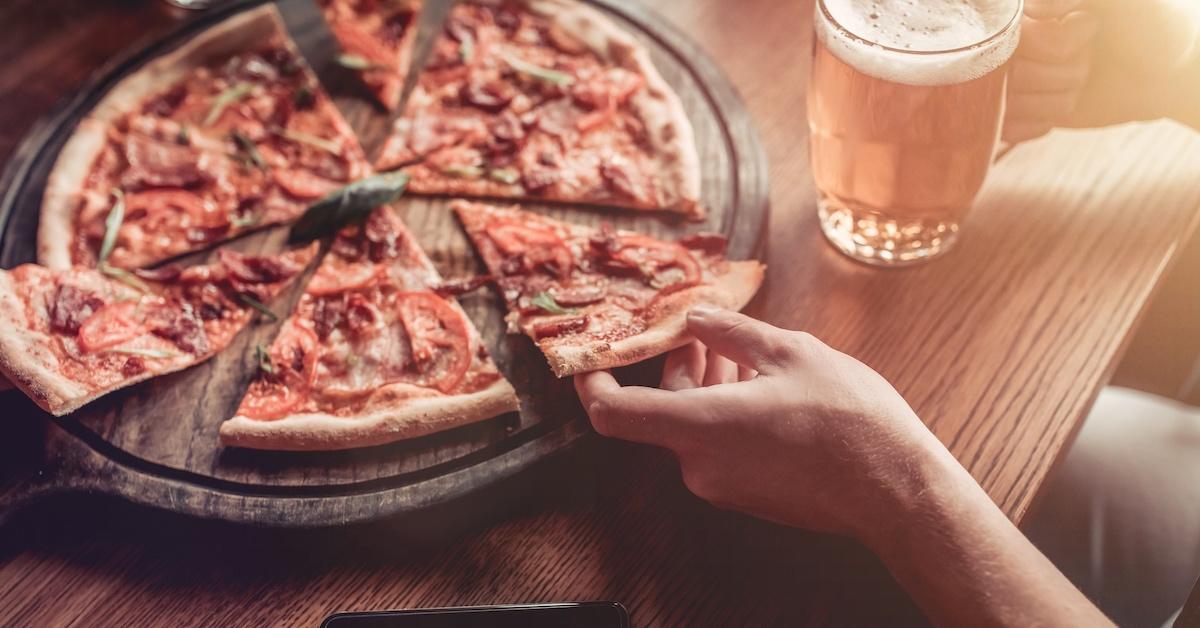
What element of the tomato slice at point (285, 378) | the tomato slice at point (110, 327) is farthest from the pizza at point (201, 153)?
the tomato slice at point (285, 378)

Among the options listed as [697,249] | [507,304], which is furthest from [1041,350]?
[507,304]

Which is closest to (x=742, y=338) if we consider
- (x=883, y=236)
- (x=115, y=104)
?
(x=883, y=236)

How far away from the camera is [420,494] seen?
211 centimetres

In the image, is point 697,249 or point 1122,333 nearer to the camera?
point 1122,333

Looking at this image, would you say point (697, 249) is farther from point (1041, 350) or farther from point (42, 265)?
point (42, 265)

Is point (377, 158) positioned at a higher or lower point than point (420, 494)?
higher

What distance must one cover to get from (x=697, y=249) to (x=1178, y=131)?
1.54 meters

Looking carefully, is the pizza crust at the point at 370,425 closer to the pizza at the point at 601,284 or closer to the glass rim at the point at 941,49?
the pizza at the point at 601,284

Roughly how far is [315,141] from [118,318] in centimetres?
87

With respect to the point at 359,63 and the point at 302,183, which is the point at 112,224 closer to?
the point at 302,183

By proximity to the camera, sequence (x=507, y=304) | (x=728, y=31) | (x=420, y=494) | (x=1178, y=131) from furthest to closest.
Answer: (x=728, y=31) < (x=1178, y=131) < (x=507, y=304) < (x=420, y=494)

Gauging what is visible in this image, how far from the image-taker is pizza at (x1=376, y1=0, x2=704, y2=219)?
2832 millimetres

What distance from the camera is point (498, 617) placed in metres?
1.86

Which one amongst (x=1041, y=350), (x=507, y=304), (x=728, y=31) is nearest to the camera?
(x=1041, y=350)
